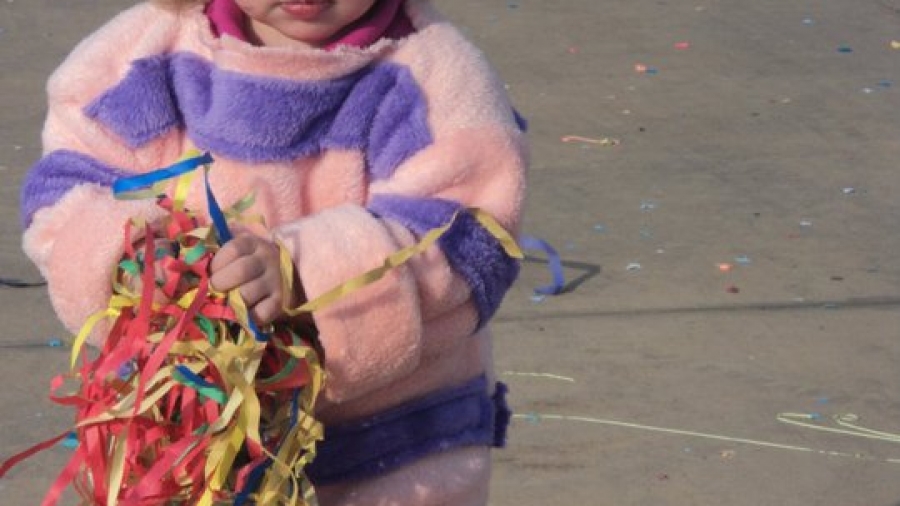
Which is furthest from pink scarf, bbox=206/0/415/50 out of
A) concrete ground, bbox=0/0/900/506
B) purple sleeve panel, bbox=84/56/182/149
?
concrete ground, bbox=0/0/900/506

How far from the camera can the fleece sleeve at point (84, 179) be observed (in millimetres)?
2709

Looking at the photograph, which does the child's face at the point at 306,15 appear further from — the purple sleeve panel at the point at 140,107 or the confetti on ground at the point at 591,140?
the confetti on ground at the point at 591,140

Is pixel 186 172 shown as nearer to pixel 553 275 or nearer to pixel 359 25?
pixel 359 25

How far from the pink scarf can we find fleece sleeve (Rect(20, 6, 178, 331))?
9 cm

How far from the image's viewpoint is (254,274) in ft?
8.48

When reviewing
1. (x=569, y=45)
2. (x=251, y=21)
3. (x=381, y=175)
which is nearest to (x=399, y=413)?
(x=381, y=175)

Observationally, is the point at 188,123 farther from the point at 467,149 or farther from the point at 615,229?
the point at 615,229

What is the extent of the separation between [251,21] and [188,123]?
0.59 ft

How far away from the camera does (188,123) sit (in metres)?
2.84

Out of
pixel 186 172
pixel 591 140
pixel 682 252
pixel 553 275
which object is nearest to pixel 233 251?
pixel 186 172

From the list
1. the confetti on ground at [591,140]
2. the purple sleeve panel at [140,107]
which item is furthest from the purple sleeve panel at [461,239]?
the confetti on ground at [591,140]

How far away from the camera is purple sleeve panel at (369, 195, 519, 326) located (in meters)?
2.75

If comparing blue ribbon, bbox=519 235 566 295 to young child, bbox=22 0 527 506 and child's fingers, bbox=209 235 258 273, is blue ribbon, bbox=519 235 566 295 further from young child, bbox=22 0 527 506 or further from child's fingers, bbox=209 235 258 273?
child's fingers, bbox=209 235 258 273

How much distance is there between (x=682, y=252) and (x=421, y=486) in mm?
2907
